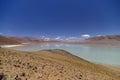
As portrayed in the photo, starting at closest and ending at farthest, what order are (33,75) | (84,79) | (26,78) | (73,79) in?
(26,78) → (33,75) → (73,79) → (84,79)

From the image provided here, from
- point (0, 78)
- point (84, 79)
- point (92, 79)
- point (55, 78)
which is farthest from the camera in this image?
point (92, 79)

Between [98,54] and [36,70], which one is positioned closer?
[36,70]

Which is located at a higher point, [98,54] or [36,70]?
[36,70]

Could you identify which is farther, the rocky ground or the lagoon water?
the lagoon water

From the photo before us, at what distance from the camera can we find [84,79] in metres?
6.57

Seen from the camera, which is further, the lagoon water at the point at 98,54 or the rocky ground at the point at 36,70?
the lagoon water at the point at 98,54

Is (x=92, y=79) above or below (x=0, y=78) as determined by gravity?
below

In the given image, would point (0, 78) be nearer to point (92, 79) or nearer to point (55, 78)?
point (55, 78)

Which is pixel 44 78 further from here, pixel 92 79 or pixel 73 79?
pixel 92 79

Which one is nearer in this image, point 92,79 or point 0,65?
point 0,65

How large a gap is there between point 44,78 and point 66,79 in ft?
3.24

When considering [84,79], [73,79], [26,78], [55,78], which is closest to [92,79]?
[84,79]

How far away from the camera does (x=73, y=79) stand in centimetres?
612

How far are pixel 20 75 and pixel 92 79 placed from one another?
3.66 m
